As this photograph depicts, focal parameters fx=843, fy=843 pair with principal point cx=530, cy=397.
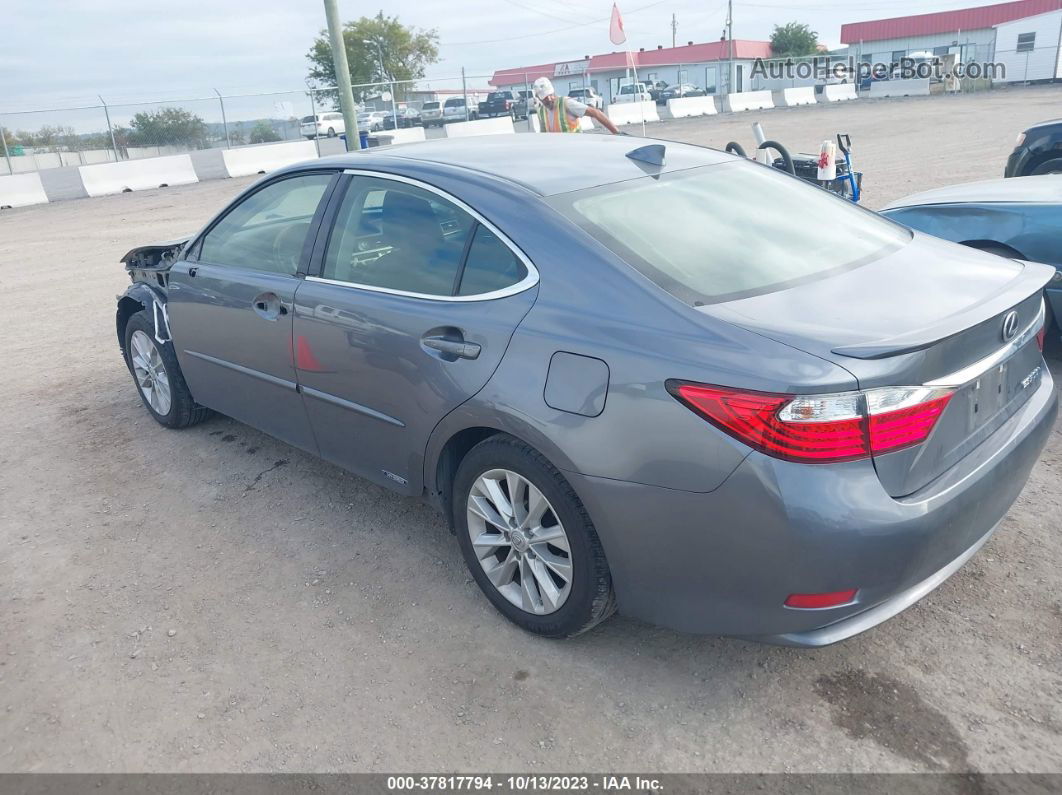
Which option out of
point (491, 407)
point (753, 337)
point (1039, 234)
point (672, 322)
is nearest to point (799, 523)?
point (753, 337)

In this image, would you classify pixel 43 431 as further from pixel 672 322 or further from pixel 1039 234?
pixel 1039 234

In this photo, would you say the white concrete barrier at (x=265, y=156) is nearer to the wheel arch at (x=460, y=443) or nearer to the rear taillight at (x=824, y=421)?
the wheel arch at (x=460, y=443)

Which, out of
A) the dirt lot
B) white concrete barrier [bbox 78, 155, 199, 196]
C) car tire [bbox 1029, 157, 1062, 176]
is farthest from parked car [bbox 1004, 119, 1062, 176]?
white concrete barrier [bbox 78, 155, 199, 196]

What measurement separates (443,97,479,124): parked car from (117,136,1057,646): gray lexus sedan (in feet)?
110

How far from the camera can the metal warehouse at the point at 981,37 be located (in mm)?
44375

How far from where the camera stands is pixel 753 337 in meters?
2.35

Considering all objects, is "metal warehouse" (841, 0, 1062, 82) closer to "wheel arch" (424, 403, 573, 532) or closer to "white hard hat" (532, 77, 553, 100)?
"white hard hat" (532, 77, 553, 100)

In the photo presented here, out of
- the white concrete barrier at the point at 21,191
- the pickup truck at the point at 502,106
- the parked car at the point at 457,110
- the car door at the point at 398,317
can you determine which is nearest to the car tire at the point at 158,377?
the car door at the point at 398,317

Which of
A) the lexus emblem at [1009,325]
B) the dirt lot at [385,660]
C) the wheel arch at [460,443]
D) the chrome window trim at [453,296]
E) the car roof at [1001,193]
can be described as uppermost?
→ the chrome window trim at [453,296]

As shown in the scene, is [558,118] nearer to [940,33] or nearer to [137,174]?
[137,174]

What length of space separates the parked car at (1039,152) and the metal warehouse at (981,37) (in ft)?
141

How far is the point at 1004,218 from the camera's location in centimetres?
505

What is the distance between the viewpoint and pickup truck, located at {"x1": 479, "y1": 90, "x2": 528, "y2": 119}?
3647 cm

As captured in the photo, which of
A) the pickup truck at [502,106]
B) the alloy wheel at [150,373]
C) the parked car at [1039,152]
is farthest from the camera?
the pickup truck at [502,106]
